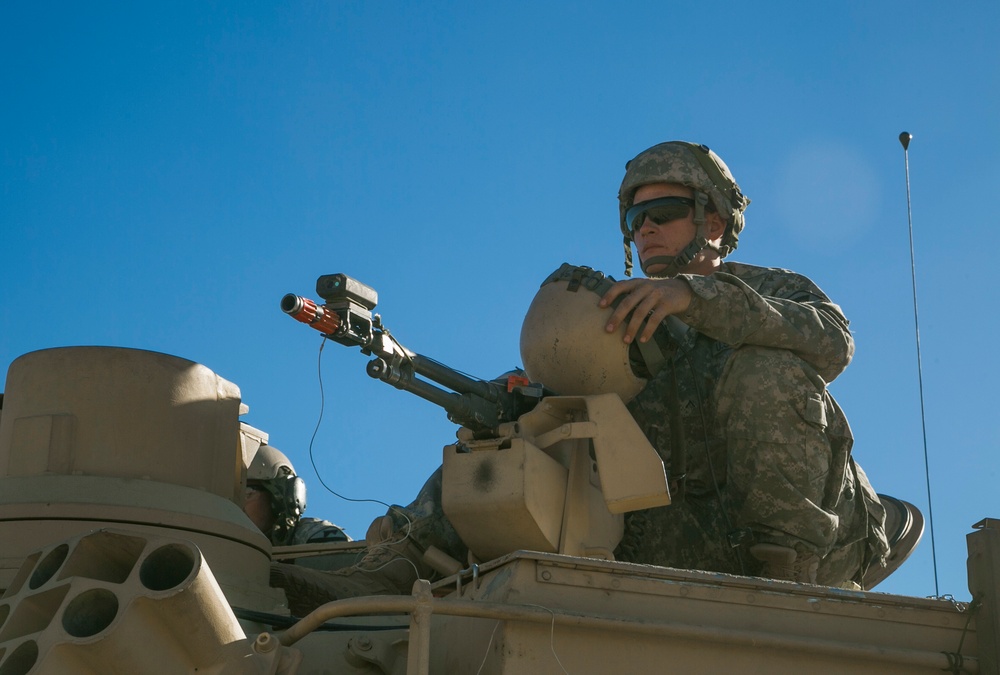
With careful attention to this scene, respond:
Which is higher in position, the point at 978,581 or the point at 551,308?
the point at 551,308

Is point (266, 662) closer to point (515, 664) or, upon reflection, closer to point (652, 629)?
point (515, 664)

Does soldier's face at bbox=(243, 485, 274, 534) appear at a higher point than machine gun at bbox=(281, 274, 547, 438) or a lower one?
higher

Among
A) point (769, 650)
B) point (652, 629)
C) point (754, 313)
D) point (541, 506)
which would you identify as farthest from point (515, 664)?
point (754, 313)

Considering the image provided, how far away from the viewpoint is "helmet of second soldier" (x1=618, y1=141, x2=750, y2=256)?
6312mm

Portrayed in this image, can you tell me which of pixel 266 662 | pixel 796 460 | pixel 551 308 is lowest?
pixel 266 662

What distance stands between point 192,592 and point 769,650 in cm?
154

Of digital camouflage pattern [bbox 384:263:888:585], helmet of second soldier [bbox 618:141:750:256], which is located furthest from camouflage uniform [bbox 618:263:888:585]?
helmet of second soldier [bbox 618:141:750:256]

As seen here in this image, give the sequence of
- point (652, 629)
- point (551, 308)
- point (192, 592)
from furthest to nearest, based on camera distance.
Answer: point (551, 308) → point (652, 629) → point (192, 592)

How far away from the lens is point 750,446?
5332mm

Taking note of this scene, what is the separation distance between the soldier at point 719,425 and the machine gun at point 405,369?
47cm

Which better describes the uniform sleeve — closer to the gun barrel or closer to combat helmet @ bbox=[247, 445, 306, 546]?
the gun barrel

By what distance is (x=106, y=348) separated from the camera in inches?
179

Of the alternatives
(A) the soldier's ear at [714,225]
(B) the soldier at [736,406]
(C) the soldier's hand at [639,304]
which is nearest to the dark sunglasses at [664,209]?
(B) the soldier at [736,406]

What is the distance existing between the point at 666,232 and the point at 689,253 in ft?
0.54
